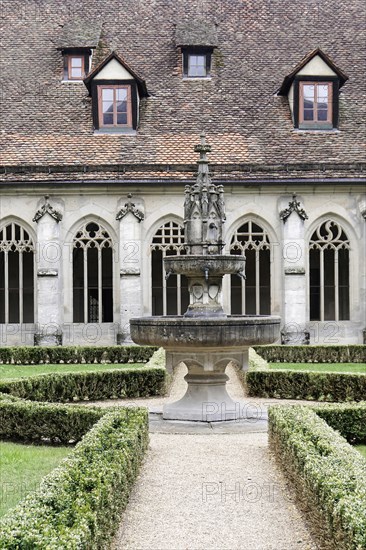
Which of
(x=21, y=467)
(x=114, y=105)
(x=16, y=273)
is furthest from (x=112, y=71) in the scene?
(x=21, y=467)

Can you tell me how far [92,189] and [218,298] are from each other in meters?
13.1

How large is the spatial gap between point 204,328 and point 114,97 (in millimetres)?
16791

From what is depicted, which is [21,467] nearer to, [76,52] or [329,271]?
[76,52]

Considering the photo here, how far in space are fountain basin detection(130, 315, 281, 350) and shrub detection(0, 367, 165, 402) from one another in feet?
11.3

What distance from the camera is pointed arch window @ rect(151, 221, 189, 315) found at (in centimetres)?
2853

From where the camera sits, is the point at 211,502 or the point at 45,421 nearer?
the point at 211,502

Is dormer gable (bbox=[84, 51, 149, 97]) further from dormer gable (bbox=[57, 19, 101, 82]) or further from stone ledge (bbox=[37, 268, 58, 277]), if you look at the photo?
stone ledge (bbox=[37, 268, 58, 277])

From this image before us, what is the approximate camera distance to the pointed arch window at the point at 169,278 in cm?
2853

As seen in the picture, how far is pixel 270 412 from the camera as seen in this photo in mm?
12211

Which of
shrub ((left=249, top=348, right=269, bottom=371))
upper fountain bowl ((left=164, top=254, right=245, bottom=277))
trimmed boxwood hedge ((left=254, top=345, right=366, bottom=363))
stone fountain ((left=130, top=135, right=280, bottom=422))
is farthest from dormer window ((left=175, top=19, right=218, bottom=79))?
upper fountain bowl ((left=164, top=254, right=245, bottom=277))

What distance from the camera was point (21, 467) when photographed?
1084cm

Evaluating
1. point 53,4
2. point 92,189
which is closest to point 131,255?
point 92,189

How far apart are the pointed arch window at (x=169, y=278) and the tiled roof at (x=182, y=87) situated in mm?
1979

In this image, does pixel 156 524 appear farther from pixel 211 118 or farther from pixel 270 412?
pixel 211 118
